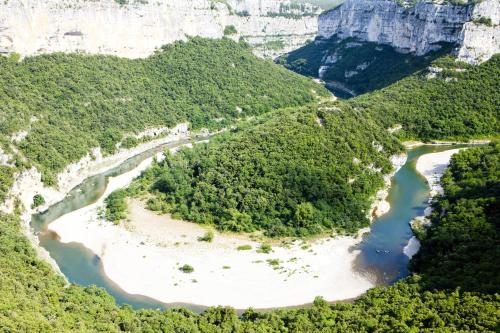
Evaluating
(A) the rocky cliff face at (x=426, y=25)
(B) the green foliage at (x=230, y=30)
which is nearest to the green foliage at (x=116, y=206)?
(A) the rocky cliff face at (x=426, y=25)

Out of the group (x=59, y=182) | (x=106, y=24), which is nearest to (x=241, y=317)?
(x=59, y=182)

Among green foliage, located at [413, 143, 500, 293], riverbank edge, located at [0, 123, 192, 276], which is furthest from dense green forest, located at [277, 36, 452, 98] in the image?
riverbank edge, located at [0, 123, 192, 276]

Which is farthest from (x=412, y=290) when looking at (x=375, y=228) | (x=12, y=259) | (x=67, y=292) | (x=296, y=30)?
(x=296, y=30)

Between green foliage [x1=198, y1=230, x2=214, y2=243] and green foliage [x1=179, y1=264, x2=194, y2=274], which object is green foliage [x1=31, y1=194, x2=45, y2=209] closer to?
green foliage [x1=198, y1=230, x2=214, y2=243]

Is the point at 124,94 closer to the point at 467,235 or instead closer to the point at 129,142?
the point at 129,142

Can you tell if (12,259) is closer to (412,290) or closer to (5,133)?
(5,133)

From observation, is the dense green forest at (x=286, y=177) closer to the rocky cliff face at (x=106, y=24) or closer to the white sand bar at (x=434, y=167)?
the white sand bar at (x=434, y=167)
